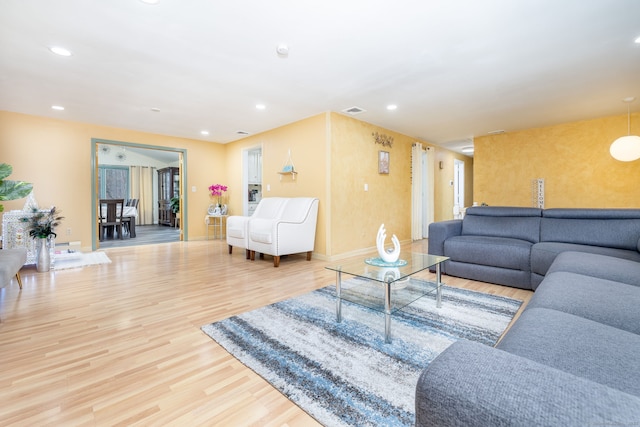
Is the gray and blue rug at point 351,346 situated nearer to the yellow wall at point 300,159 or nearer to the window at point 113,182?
the yellow wall at point 300,159

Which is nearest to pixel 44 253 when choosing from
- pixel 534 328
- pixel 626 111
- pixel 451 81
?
pixel 534 328

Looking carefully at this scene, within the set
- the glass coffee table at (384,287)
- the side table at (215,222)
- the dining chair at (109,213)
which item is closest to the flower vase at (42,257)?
the dining chair at (109,213)

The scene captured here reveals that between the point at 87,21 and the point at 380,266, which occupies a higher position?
the point at 87,21

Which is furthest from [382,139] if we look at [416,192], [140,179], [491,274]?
[140,179]

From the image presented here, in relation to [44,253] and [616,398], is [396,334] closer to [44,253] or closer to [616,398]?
[616,398]

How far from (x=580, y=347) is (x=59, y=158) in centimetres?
656

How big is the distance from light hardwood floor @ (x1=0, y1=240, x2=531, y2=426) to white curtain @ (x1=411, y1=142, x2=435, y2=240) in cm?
311

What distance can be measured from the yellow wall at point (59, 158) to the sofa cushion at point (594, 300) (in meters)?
6.32

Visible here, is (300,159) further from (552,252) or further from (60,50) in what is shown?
(552,252)

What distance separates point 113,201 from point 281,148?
13.1ft

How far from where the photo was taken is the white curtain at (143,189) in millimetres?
9883

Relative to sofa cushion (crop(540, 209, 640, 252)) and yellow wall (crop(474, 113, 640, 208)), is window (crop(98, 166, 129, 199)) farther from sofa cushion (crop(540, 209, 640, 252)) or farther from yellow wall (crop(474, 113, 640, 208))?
sofa cushion (crop(540, 209, 640, 252))

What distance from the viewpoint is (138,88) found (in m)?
3.45

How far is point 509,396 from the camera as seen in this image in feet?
1.66
